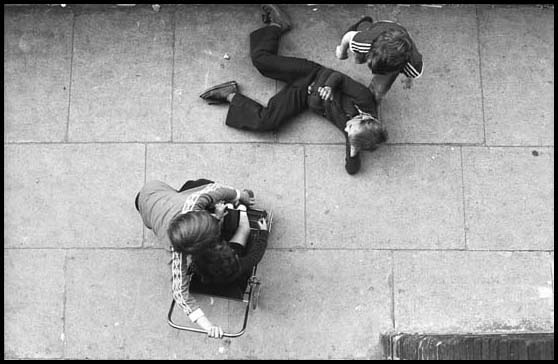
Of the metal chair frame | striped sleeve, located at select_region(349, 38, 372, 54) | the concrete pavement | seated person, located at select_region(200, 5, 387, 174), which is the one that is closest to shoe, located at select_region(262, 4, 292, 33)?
seated person, located at select_region(200, 5, 387, 174)

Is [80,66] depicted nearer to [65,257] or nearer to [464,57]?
[65,257]

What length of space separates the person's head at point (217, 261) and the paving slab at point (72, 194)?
120 centimetres

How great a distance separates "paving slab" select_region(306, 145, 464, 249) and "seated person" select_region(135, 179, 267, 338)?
65cm

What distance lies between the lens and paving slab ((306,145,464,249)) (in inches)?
198

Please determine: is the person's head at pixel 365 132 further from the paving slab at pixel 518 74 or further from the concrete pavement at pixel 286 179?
the paving slab at pixel 518 74

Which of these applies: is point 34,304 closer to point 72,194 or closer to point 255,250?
point 72,194

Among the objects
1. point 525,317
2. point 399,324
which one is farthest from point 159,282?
point 525,317

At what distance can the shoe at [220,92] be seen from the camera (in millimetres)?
5129

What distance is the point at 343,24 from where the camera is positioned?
5.32m

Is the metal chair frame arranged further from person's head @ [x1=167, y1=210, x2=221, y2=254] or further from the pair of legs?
the pair of legs

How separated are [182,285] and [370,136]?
176 cm

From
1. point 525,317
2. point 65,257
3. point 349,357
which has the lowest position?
point 349,357

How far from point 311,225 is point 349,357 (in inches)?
43.1

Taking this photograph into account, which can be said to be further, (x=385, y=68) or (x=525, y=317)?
(x=525, y=317)
